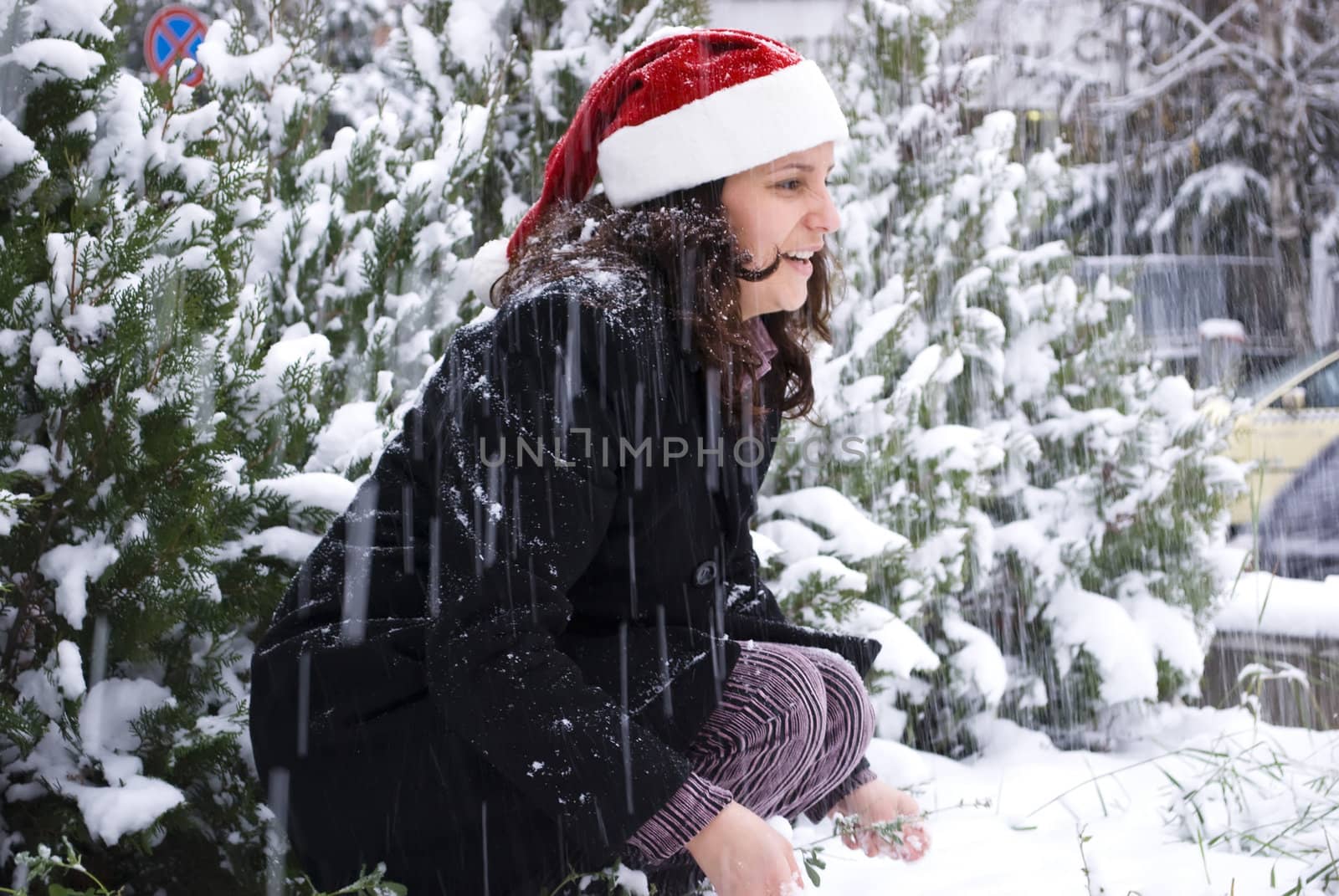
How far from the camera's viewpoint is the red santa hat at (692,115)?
1.77 m

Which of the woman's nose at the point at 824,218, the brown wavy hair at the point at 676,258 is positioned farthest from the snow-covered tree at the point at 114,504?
the woman's nose at the point at 824,218

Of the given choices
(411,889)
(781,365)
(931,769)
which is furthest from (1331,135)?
(411,889)

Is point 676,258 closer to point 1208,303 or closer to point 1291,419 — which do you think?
point 1291,419

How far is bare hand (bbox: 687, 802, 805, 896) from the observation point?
1.40 metres

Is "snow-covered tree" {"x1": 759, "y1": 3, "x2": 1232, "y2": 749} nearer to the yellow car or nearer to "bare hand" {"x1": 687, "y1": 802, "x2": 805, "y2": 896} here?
"bare hand" {"x1": 687, "y1": 802, "x2": 805, "y2": 896}

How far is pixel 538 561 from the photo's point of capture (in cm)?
146

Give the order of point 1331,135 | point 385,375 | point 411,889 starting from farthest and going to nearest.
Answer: point 1331,135 < point 385,375 < point 411,889

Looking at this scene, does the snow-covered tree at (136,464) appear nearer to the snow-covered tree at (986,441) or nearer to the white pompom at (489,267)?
the white pompom at (489,267)

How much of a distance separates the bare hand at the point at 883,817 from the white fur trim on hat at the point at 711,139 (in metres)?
1.03

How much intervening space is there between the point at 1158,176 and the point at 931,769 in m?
14.4

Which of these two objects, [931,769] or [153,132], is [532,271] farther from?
[931,769]

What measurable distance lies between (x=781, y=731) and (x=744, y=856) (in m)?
0.37

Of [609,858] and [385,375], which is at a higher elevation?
[385,375]

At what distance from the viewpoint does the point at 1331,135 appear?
49.7ft
